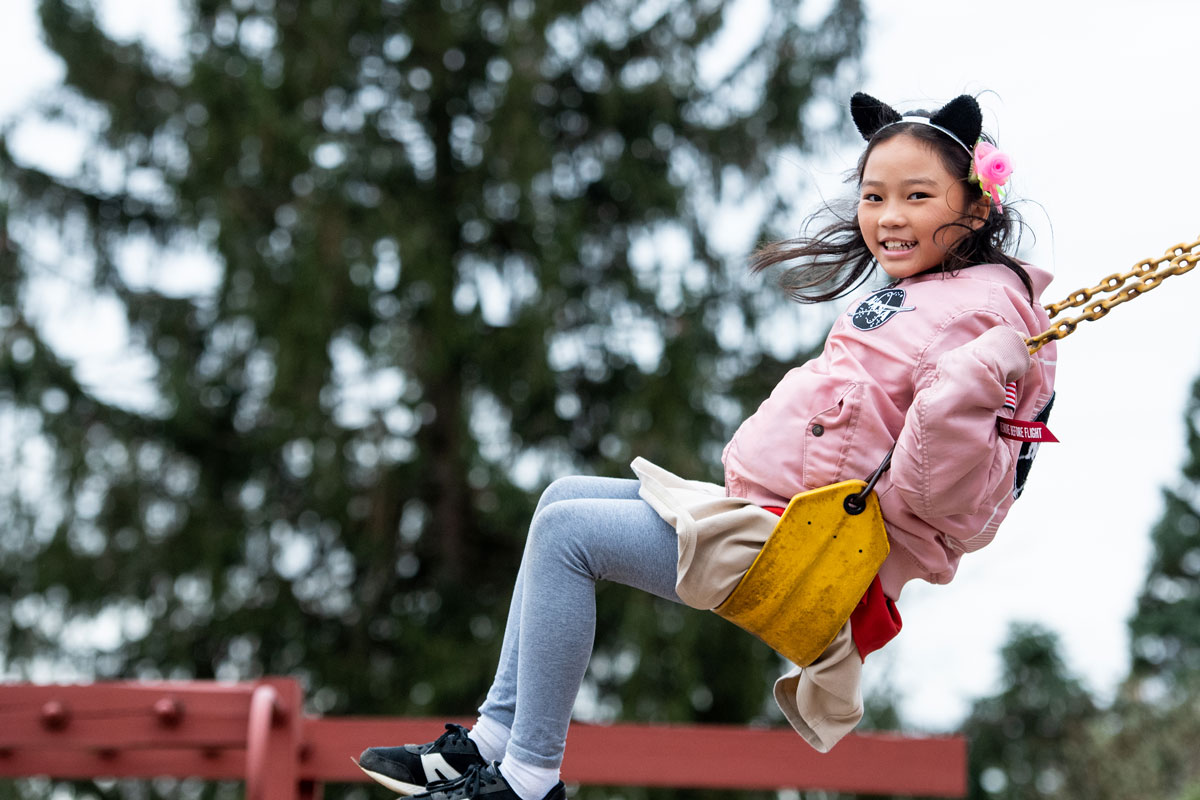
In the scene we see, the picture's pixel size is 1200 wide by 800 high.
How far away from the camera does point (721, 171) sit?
28.8ft

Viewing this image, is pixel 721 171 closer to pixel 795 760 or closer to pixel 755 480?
pixel 795 760

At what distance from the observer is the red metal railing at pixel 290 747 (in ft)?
13.7

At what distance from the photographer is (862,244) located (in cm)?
258

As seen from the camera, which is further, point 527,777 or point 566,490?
point 566,490

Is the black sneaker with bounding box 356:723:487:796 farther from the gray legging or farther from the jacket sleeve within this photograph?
the jacket sleeve

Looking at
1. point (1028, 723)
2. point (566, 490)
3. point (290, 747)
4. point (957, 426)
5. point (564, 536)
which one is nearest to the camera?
point (957, 426)

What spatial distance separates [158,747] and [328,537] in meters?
4.24

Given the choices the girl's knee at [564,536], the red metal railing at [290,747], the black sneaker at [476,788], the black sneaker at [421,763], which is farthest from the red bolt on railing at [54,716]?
the girl's knee at [564,536]

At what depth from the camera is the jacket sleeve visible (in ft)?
6.57

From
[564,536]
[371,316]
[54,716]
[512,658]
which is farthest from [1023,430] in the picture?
[371,316]

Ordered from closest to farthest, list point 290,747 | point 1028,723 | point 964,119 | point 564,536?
point 564,536
point 964,119
point 290,747
point 1028,723

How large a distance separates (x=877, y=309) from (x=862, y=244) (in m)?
0.34

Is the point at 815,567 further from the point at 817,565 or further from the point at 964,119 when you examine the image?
the point at 964,119

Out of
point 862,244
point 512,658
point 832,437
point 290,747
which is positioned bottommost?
point 290,747
